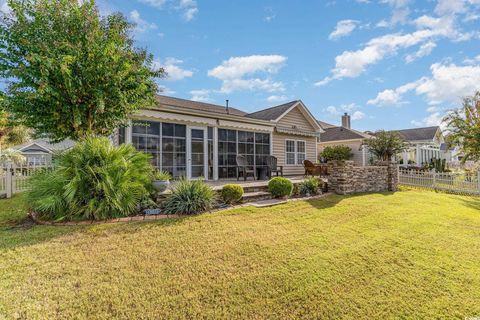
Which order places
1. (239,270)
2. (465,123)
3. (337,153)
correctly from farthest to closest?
(465,123) < (337,153) < (239,270)

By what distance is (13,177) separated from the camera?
8648 millimetres

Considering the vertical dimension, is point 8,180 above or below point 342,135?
below

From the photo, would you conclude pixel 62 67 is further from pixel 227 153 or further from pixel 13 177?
pixel 227 153

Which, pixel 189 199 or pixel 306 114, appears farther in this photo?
pixel 306 114

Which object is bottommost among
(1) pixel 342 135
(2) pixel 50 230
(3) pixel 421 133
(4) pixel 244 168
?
(2) pixel 50 230

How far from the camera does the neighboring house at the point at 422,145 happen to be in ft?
73.9

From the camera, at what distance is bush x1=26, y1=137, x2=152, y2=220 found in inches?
199

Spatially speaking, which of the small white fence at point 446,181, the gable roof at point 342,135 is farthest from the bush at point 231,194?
the gable roof at point 342,135

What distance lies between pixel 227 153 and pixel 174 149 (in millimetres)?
2697

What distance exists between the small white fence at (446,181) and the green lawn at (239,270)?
27.6 ft

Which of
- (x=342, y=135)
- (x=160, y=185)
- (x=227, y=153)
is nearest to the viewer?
(x=160, y=185)

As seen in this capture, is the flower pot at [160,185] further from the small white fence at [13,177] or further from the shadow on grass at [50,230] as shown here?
the small white fence at [13,177]

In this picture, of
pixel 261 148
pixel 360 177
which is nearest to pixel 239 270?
pixel 360 177

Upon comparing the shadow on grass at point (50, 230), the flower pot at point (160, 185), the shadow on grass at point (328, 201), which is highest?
the flower pot at point (160, 185)
